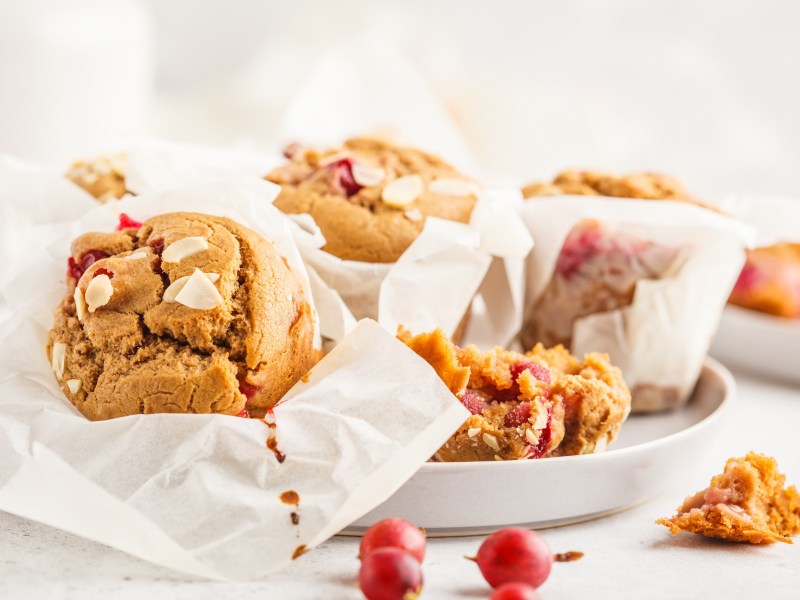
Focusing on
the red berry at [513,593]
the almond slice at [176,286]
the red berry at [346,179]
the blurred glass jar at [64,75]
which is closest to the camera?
the red berry at [513,593]

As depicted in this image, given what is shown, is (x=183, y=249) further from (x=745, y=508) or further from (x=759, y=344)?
(x=759, y=344)

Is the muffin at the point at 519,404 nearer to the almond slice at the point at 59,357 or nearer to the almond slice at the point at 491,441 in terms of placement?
the almond slice at the point at 491,441

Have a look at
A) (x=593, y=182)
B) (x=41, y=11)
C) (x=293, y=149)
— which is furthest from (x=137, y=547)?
(x=41, y=11)

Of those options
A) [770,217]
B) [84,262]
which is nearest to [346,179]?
[84,262]

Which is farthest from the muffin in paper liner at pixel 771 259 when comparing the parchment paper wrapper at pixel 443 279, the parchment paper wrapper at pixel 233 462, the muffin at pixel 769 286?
the parchment paper wrapper at pixel 233 462

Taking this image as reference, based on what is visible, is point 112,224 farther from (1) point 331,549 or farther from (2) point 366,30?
→ (2) point 366,30
